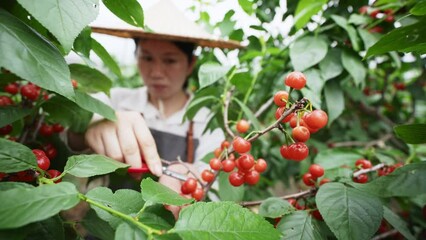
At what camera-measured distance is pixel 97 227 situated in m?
0.56

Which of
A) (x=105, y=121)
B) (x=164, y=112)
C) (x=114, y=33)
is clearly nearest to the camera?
(x=105, y=121)

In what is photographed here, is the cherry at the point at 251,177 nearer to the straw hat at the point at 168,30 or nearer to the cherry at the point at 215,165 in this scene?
the cherry at the point at 215,165

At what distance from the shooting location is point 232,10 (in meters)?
1.34

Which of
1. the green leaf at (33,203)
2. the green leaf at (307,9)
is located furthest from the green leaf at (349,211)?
the green leaf at (307,9)

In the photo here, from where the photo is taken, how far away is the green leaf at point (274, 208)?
0.70 meters

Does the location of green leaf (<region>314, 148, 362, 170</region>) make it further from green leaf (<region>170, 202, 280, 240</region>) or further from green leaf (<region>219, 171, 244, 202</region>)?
green leaf (<region>170, 202, 280, 240</region>)

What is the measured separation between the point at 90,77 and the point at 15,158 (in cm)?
42

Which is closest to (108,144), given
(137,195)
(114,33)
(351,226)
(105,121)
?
(105,121)

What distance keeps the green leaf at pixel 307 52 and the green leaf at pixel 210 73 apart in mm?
223

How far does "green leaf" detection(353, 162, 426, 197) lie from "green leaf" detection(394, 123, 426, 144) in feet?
0.16

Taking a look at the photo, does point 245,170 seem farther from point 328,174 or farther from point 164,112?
point 164,112

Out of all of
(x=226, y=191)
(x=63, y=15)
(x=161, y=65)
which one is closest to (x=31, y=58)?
(x=63, y=15)

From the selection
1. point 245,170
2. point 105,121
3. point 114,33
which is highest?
point 114,33

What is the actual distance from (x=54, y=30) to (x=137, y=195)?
302 mm
